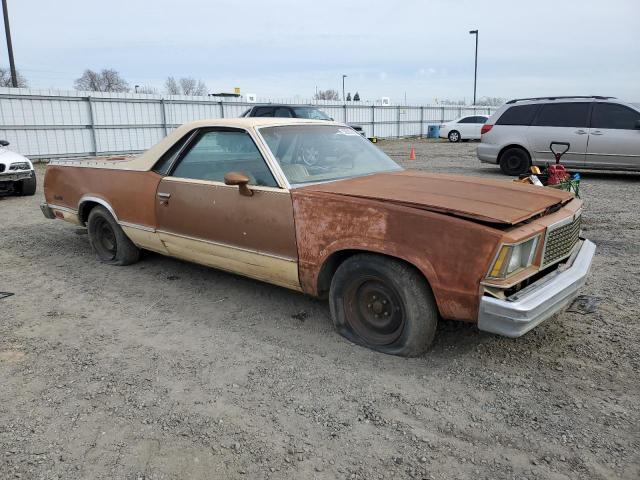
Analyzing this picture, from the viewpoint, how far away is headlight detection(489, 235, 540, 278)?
274cm

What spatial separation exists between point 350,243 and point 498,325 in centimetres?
102

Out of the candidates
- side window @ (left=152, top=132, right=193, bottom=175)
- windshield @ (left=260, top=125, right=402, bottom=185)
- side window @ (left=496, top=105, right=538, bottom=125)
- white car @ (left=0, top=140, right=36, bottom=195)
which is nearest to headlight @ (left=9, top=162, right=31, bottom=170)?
white car @ (left=0, top=140, right=36, bottom=195)

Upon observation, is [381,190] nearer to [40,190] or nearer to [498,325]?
[498,325]

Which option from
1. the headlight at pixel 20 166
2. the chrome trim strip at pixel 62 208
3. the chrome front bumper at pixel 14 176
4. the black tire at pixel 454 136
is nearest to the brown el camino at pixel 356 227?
the chrome trim strip at pixel 62 208

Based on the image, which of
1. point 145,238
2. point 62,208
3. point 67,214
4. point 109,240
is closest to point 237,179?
point 145,238

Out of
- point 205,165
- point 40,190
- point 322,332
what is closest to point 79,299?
point 205,165

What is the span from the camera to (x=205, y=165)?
14.3ft

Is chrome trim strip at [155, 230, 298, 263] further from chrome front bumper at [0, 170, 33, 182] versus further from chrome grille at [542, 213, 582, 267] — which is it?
chrome front bumper at [0, 170, 33, 182]

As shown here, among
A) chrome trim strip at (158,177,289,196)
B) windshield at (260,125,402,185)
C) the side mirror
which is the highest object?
windshield at (260,125,402,185)

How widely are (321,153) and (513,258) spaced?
6.24 ft

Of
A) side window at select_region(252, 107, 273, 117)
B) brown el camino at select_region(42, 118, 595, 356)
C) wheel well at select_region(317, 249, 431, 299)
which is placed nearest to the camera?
brown el camino at select_region(42, 118, 595, 356)

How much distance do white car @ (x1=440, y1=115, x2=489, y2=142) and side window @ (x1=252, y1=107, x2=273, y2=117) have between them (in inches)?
618

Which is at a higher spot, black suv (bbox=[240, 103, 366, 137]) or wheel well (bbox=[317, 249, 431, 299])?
black suv (bbox=[240, 103, 366, 137])

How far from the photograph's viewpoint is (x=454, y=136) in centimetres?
2780
